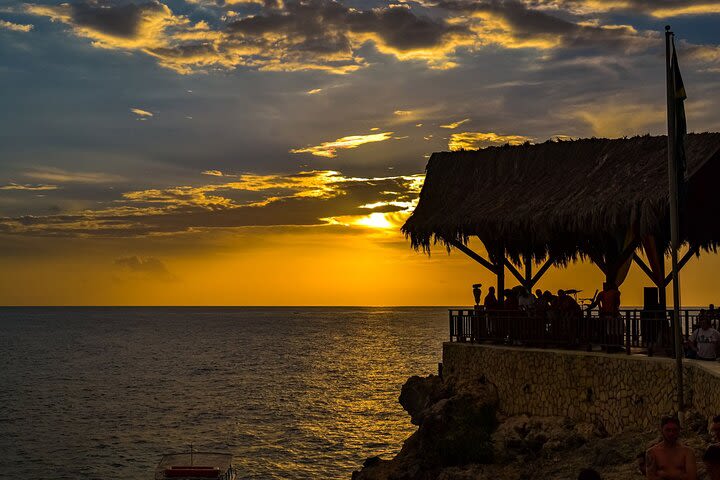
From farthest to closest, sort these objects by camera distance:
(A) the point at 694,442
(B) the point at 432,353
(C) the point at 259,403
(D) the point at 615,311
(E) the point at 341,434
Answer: (B) the point at 432,353 < (C) the point at 259,403 < (E) the point at 341,434 < (D) the point at 615,311 < (A) the point at 694,442

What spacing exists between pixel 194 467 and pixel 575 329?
11.7 m

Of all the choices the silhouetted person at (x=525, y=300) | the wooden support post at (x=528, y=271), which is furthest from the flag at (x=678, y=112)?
the wooden support post at (x=528, y=271)

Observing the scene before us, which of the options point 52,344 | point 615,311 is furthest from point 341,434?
point 52,344

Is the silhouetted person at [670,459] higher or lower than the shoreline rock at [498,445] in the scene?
higher

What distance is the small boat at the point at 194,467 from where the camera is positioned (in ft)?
78.4

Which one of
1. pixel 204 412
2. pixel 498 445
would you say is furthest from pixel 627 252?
pixel 204 412

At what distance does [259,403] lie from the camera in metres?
54.5

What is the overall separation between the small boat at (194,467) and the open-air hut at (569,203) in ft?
31.8

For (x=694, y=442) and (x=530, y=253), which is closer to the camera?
(x=694, y=442)

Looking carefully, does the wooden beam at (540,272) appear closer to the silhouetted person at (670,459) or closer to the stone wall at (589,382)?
the stone wall at (589,382)

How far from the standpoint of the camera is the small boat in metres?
23.9

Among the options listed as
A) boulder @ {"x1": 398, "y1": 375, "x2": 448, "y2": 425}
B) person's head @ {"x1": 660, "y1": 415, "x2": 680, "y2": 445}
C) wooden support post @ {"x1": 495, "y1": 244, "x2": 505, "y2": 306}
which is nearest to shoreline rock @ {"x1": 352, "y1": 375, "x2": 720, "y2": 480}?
wooden support post @ {"x1": 495, "y1": 244, "x2": 505, "y2": 306}

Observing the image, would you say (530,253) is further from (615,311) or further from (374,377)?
(374,377)

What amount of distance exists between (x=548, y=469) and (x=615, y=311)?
503 centimetres
